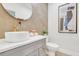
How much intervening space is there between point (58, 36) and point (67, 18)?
649 mm

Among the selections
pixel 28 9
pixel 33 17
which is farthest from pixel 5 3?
pixel 33 17

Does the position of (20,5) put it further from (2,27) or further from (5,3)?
(2,27)

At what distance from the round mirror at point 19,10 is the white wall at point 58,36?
1.12 m

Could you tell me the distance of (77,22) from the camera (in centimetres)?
212

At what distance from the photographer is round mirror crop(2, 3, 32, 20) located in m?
1.26

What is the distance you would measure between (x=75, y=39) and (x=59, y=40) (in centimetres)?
55

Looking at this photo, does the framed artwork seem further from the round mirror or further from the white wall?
the round mirror

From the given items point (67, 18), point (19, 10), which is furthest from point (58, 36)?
point (19, 10)

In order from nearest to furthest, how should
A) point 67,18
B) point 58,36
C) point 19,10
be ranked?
1. point 19,10
2. point 67,18
3. point 58,36

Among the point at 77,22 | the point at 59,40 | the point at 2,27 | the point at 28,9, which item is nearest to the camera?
the point at 2,27

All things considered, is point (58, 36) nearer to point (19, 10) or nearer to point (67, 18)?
point (67, 18)

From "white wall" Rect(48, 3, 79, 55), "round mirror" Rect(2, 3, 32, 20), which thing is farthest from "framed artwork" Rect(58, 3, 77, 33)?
"round mirror" Rect(2, 3, 32, 20)

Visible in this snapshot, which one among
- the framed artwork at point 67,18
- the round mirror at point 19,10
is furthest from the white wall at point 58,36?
the round mirror at point 19,10

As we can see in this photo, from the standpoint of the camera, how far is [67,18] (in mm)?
2363
